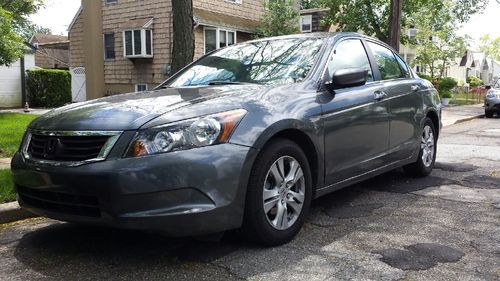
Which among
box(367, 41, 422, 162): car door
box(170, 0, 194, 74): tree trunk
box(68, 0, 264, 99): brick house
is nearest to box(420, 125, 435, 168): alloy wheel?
box(367, 41, 422, 162): car door

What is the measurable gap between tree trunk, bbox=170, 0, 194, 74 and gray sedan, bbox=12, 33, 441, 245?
1934 millimetres

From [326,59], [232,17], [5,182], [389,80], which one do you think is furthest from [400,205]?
[232,17]

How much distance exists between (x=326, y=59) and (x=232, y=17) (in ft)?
57.4

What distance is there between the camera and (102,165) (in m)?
3.07

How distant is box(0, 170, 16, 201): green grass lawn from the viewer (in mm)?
4828

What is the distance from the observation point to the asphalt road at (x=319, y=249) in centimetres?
327

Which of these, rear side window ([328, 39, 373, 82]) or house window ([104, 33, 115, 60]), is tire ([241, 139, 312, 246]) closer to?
rear side window ([328, 39, 373, 82])

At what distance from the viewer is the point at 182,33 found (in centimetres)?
678

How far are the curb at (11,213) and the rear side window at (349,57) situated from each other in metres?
3.07

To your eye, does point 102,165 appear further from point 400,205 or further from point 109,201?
point 400,205

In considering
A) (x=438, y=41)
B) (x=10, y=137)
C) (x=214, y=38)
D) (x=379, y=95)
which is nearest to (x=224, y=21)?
(x=214, y=38)

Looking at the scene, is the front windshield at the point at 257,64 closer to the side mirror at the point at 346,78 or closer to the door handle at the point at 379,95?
the side mirror at the point at 346,78

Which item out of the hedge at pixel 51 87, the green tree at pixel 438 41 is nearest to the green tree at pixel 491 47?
the green tree at pixel 438 41

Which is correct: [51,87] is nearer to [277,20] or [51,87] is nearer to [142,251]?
[277,20]
